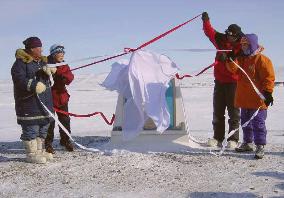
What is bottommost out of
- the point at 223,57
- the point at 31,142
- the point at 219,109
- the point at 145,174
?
the point at 145,174

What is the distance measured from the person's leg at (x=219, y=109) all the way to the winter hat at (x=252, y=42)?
0.89 meters

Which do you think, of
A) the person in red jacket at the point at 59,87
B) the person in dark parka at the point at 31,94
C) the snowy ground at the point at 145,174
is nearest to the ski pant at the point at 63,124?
the person in red jacket at the point at 59,87

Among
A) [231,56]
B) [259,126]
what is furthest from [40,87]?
[259,126]

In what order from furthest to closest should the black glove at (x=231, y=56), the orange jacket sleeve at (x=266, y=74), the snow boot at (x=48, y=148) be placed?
the snow boot at (x=48, y=148)
the black glove at (x=231, y=56)
the orange jacket sleeve at (x=266, y=74)

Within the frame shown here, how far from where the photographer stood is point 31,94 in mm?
5688

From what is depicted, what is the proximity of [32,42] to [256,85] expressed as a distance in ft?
10.3

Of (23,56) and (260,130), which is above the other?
(23,56)

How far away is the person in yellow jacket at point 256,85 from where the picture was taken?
5.73 metres

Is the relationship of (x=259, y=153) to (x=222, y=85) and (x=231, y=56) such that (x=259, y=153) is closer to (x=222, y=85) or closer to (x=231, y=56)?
(x=222, y=85)

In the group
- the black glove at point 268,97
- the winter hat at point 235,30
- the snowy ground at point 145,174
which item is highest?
the winter hat at point 235,30

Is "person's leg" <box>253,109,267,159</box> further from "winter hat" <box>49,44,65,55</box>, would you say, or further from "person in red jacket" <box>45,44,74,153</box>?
"winter hat" <box>49,44,65,55</box>

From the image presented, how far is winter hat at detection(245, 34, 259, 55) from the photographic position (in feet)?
19.2

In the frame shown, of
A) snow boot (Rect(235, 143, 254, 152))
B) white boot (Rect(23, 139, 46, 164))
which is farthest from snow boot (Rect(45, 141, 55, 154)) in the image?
snow boot (Rect(235, 143, 254, 152))

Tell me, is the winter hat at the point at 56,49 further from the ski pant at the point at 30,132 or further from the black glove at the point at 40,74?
the ski pant at the point at 30,132
